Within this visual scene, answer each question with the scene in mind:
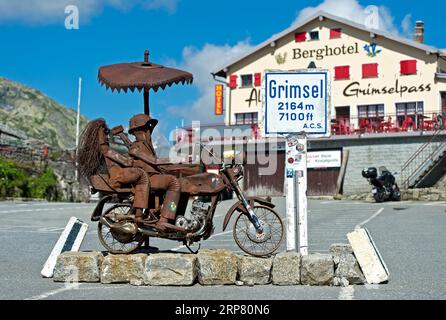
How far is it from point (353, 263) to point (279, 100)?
2.53 metres

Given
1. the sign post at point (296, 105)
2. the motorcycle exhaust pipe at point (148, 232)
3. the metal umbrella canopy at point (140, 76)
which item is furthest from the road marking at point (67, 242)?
the sign post at point (296, 105)

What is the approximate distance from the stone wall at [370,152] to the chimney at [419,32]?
12784 mm

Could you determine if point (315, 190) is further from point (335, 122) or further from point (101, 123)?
point (101, 123)

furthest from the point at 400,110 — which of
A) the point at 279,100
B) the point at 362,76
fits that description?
the point at 279,100

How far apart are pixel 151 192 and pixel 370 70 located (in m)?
37.3

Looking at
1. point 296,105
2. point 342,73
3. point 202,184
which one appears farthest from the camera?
point 342,73

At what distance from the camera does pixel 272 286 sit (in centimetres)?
838

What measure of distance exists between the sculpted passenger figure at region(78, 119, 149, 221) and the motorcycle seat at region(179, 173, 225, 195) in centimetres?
52

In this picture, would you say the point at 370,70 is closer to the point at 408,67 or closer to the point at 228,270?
the point at 408,67

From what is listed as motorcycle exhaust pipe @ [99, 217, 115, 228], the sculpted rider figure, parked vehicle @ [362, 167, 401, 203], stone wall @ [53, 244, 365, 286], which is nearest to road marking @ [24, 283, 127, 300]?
stone wall @ [53, 244, 365, 286]

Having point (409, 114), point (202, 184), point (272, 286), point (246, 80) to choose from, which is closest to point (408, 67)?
point (409, 114)

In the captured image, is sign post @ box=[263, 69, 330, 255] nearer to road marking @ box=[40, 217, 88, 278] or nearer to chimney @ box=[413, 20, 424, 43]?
road marking @ box=[40, 217, 88, 278]

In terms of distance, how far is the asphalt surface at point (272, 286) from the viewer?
25.4 ft

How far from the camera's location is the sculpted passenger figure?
354 inches
